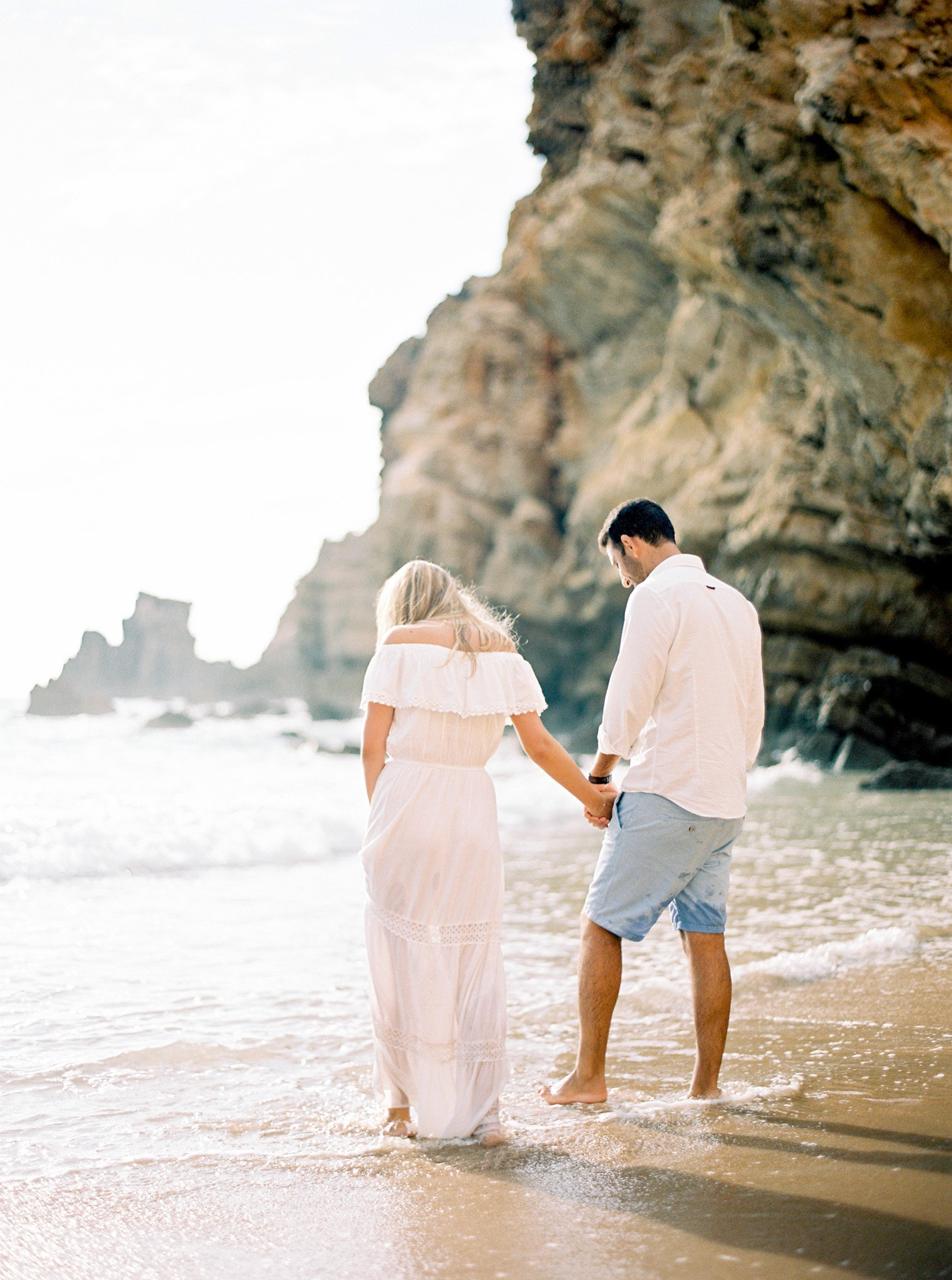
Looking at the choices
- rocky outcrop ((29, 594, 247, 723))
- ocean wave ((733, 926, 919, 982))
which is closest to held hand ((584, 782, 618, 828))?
ocean wave ((733, 926, 919, 982))

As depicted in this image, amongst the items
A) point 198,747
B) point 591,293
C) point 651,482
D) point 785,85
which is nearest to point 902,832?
point 785,85

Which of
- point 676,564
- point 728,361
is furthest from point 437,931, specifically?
point 728,361

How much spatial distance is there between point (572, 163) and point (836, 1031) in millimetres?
25704

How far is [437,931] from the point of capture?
2.96m

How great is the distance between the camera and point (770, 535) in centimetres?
1825

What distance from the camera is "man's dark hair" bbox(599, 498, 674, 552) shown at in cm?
328

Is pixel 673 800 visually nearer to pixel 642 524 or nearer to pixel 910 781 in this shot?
pixel 642 524

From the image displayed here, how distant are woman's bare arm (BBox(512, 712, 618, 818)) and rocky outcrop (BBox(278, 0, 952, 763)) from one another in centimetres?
946

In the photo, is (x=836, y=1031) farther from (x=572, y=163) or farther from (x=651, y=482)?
(x=572, y=163)

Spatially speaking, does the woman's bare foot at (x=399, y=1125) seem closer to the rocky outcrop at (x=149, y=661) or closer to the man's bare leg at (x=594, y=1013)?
the man's bare leg at (x=594, y=1013)

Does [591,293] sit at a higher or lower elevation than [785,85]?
higher

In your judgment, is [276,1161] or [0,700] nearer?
[276,1161]

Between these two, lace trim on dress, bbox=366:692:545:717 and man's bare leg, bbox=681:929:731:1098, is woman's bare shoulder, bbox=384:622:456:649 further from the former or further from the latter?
man's bare leg, bbox=681:929:731:1098

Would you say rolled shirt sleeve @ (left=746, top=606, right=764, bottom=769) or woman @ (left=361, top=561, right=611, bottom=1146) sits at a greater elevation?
rolled shirt sleeve @ (left=746, top=606, right=764, bottom=769)
